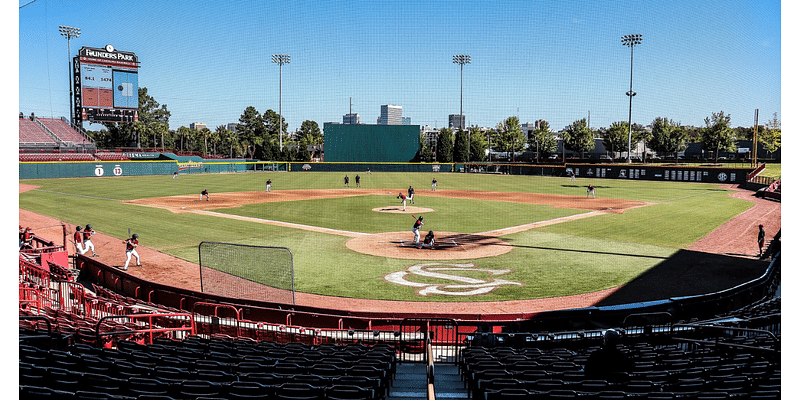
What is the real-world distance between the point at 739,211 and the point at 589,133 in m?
71.1

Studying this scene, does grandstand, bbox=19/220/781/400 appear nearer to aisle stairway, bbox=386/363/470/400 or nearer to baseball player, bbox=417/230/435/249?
aisle stairway, bbox=386/363/470/400

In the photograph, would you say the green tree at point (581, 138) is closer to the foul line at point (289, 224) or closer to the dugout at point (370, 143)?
the dugout at point (370, 143)

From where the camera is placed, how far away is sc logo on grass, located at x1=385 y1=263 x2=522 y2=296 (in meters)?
15.9

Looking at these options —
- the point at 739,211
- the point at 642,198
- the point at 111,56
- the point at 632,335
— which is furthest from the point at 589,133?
the point at 632,335

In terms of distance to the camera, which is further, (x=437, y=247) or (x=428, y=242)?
(x=437, y=247)

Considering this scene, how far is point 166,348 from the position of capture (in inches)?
318

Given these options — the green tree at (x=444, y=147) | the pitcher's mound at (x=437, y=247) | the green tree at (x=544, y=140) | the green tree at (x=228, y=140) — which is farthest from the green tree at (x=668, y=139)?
the green tree at (x=228, y=140)

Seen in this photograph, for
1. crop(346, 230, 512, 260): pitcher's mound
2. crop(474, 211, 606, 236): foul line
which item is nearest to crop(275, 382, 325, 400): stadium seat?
crop(346, 230, 512, 260): pitcher's mound

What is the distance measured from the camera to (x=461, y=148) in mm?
95562

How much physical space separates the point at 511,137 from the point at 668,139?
102 ft

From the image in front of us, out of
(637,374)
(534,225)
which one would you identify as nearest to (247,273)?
(637,374)

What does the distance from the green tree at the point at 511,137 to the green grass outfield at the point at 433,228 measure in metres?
63.2

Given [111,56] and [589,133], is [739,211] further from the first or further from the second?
[589,133]

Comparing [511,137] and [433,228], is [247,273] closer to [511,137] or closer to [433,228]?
[433,228]
